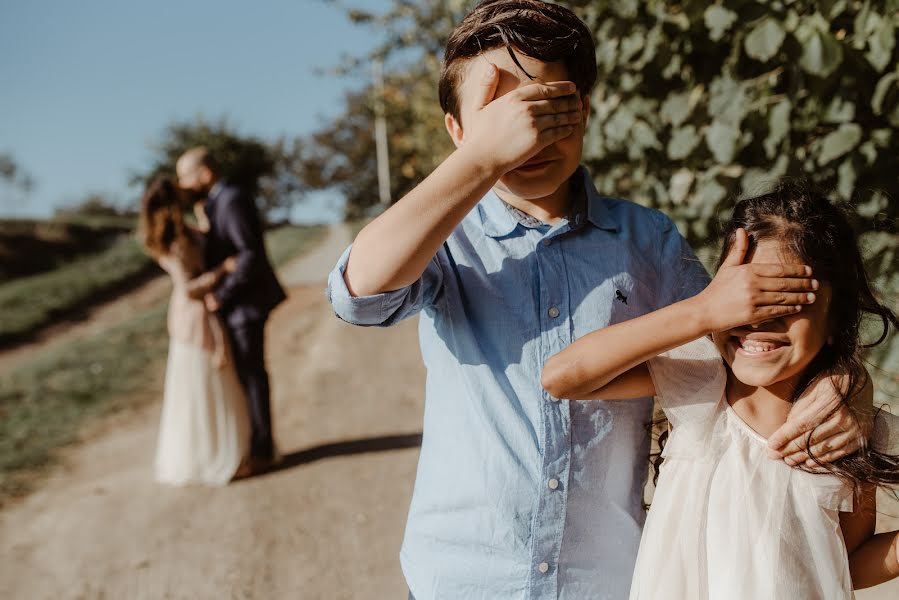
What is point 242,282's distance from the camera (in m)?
5.00

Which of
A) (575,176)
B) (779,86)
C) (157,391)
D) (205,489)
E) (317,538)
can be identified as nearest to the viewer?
(575,176)

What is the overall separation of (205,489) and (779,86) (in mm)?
4101

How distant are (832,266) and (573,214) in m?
0.46

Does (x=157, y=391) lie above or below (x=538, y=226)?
below

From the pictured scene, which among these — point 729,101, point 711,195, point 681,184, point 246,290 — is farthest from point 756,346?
point 246,290

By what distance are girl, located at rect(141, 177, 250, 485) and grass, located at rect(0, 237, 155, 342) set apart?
353 inches

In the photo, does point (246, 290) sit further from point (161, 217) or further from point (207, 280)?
point (161, 217)

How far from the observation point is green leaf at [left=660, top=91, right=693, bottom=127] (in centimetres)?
353

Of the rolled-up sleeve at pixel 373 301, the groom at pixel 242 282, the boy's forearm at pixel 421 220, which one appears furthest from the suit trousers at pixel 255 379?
the boy's forearm at pixel 421 220

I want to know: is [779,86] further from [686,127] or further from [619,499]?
[619,499]

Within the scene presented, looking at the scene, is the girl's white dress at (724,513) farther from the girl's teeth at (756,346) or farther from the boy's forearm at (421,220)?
the boy's forearm at (421,220)

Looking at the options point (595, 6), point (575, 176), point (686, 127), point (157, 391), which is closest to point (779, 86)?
point (686, 127)

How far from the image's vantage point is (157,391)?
8.32 meters

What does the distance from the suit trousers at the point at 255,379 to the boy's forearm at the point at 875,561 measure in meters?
4.31
